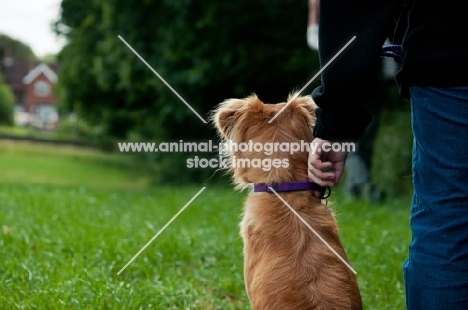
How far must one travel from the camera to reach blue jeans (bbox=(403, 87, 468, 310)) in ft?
6.89

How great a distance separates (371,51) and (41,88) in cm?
4717

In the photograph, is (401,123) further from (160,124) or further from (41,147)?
(41,147)

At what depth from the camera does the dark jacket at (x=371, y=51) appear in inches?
83.2

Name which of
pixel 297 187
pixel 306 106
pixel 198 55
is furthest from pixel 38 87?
pixel 297 187

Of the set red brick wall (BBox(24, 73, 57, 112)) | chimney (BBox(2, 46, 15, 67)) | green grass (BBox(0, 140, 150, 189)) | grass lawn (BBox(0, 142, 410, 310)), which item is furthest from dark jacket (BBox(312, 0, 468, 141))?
red brick wall (BBox(24, 73, 57, 112))

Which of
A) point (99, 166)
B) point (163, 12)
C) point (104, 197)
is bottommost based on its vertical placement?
point (99, 166)

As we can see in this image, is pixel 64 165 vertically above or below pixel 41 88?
below

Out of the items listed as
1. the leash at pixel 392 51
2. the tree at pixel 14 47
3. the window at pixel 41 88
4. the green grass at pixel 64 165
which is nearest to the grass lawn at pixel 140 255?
the leash at pixel 392 51

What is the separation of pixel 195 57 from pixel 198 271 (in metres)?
10.8

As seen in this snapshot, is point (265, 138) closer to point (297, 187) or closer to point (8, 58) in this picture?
point (297, 187)

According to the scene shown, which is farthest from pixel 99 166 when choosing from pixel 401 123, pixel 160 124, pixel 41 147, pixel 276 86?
pixel 401 123

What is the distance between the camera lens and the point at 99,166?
100 feet

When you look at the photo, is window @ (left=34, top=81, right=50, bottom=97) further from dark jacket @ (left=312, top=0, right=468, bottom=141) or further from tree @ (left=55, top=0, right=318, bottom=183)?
dark jacket @ (left=312, top=0, right=468, bottom=141)

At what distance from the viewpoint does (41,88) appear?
46.9 meters
